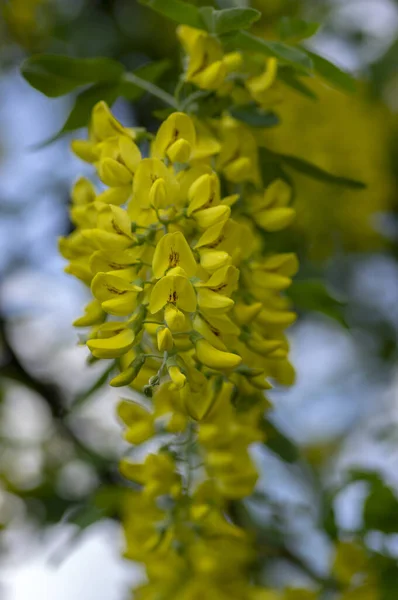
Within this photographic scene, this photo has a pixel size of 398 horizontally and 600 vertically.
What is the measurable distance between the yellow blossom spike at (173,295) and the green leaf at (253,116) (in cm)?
27

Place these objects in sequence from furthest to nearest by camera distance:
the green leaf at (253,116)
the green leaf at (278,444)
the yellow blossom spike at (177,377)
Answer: the green leaf at (278,444), the green leaf at (253,116), the yellow blossom spike at (177,377)

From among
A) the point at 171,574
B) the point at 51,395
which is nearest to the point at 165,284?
the point at 171,574

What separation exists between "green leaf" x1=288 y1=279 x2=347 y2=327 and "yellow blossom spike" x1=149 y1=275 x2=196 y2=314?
0.30 m

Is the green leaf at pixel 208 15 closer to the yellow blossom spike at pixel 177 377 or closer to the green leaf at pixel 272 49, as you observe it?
the green leaf at pixel 272 49

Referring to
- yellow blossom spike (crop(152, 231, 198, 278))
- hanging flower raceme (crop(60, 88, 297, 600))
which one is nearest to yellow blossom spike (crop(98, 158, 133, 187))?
hanging flower raceme (crop(60, 88, 297, 600))

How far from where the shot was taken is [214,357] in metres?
0.72

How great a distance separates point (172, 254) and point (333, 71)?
32cm

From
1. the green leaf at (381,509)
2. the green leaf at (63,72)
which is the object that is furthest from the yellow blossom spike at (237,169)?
the green leaf at (381,509)

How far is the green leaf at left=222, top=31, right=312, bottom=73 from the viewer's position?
0.82 m

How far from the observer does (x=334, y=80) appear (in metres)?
0.91

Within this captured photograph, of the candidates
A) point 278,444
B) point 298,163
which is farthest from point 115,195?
point 278,444

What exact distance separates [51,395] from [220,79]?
986 millimetres

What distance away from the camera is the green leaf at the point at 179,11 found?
82 centimetres

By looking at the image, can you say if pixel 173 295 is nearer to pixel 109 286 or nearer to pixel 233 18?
pixel 109 286
